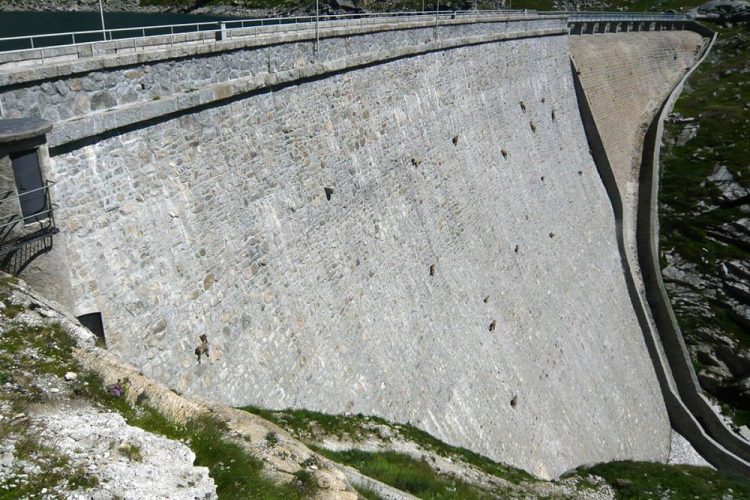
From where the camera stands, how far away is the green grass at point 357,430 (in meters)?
13.6

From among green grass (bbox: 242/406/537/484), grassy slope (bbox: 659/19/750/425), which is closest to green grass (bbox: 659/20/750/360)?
grassy slope (bbox: 659/19/750/425)

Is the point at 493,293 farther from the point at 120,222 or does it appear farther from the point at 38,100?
the point at 38,100

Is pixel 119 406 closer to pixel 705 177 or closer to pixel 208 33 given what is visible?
pixel 208 33

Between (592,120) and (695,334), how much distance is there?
14562mm

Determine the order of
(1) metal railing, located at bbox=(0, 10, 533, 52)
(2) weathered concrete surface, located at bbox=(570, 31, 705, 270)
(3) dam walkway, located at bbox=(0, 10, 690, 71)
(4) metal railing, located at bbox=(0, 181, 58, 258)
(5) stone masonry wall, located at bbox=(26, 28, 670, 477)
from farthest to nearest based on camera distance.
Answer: (2) weathered concrete surface, located at bbox=(570, 31, 705, 270)
(1) metal railing, located at bbox=(0, 10, 533, 52)
(5) stone masonry wall, located at bbox=(26, 28, 670, 477)
(3) dam walkway, located at bbox=(0, 10, 690, 71)
(4) metal railing, located at bbox=(0, 181, 58, 258)

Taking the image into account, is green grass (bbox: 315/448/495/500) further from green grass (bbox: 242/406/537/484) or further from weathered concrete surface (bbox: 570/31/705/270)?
weathered concrete surface (bbox: 570/31/705/270)

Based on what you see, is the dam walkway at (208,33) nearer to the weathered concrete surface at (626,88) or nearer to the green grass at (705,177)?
the weathered concrete surface at (626,88)

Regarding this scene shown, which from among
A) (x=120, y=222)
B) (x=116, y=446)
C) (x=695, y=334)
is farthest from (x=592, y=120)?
(x=116, y=446)

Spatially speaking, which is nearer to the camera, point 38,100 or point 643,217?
point 38,100

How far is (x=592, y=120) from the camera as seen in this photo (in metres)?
40.8

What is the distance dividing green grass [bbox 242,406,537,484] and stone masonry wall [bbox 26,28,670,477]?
58 cm

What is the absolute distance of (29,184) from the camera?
1002 centimetres

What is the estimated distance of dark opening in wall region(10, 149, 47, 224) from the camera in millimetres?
9833

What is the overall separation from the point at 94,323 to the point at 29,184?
2635 mm
